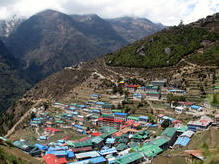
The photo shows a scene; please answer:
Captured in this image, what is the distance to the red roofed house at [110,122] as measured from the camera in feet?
172

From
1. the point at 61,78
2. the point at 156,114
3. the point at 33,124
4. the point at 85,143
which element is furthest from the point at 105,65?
the point at 85,143

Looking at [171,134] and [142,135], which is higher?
[171,134]

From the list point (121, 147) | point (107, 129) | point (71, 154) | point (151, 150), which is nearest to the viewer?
point (151, 150)

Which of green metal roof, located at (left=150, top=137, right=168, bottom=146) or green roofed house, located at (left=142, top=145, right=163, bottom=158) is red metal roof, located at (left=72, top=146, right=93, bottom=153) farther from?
green metal roof, located at (left=150, top=137, right=168, bottom=146)

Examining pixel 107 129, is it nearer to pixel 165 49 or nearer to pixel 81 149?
pixel 81 149

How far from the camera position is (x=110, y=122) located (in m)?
53.6

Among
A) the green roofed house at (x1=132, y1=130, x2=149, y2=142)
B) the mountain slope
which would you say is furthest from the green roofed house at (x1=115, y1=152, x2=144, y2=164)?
the mountain slope

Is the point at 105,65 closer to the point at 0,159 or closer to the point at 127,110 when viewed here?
the point at 127,110

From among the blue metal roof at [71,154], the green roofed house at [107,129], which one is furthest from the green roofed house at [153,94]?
the blue metal roof at [71,154]

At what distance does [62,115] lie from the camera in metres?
63.3

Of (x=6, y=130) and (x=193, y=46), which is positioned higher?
(x=193, y=46)

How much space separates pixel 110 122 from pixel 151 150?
2137cm

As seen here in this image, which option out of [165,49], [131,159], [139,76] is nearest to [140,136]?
[131,159]

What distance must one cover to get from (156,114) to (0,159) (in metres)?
37.9
